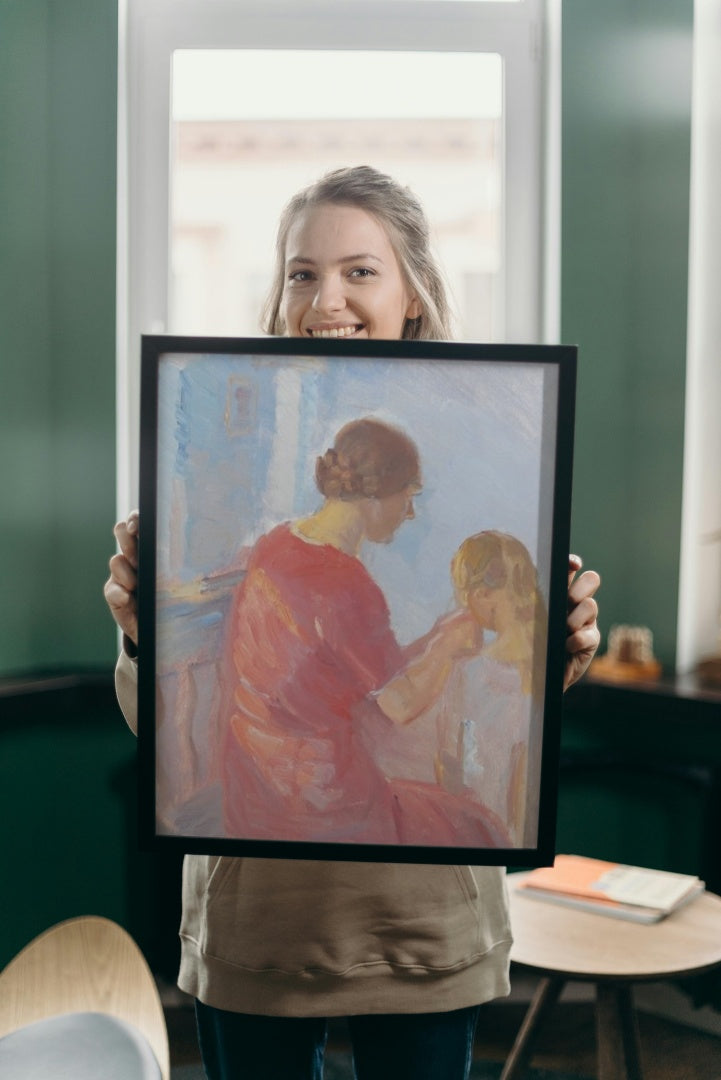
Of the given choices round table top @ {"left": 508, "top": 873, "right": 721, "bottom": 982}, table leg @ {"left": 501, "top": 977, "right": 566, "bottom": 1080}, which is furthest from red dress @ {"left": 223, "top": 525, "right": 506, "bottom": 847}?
table leg @ {"left": 501, "top": 977, "right": 566, "bottom": 1080}

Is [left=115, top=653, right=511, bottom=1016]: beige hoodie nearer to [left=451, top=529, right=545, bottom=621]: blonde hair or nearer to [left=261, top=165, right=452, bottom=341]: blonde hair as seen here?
[left=451, top=529, right=545, bottom=621]: blonde hair

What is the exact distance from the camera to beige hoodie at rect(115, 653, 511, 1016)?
1.06m

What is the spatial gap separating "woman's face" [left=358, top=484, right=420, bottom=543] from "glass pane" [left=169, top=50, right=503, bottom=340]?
172 cm

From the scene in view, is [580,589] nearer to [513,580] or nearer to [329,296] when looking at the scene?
[513,580]

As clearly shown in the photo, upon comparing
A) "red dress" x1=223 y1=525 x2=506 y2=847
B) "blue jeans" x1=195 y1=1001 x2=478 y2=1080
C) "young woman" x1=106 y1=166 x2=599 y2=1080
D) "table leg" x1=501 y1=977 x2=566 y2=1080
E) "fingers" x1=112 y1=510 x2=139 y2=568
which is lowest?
"table leg" x1=501 y1=977 x2=566 y2=1080

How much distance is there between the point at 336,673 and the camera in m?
1.02

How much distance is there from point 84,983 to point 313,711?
0.31 meters

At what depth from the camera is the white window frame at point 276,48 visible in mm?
2572

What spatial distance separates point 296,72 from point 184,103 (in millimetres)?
290

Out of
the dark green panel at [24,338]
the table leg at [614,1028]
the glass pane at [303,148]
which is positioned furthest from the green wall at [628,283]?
the dark green panel at [24,338]

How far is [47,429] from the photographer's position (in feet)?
8.48

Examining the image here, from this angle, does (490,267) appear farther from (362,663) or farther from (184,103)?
(362,663)

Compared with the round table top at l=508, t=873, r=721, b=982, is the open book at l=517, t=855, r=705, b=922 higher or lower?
higher

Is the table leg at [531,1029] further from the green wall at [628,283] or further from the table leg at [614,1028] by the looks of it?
the green wall at [628,283]
